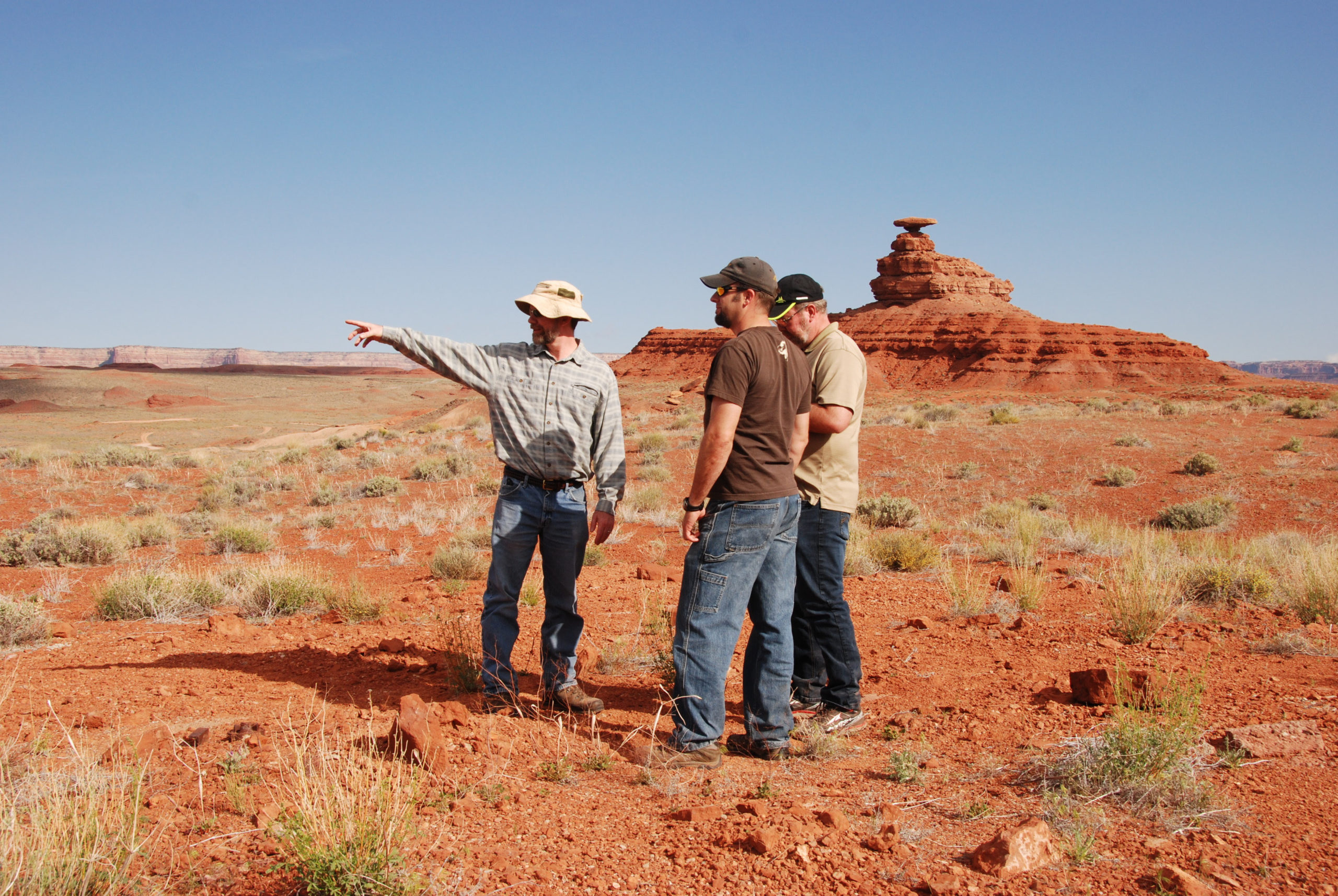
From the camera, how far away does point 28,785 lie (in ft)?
8.96

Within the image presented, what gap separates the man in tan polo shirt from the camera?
3.70 m

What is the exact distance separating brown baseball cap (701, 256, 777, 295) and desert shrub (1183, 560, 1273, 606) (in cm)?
475

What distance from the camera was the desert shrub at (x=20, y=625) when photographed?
5293 millimetres

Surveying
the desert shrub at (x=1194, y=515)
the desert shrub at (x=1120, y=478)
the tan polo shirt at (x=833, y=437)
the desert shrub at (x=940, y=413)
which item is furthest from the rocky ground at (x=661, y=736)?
the desert shrub at (x=940, y=413)

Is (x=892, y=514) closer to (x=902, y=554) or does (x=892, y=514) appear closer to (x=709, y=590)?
(x=902, y=554)

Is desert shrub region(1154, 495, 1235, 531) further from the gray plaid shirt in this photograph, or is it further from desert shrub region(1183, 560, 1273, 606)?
the gray plaid shirt

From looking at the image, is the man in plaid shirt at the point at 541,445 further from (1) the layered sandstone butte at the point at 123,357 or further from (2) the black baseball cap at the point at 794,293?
(1) the layered sandstone butte at the point at 123,357

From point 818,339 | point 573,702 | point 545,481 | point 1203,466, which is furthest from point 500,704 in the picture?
point 1203,466

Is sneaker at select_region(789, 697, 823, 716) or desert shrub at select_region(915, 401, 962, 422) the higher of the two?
desert shrub at select_region(915, 401, 962, 422)

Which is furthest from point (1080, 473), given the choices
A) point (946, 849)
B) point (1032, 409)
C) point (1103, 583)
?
point (1032, 409)

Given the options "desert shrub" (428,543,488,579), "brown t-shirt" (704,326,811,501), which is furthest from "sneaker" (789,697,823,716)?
"desert shrub" (428,543,488,579)

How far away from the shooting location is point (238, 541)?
31.0 feet

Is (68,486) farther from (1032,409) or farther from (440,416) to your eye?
(1032,409)

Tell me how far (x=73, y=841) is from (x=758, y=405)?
2.52m
